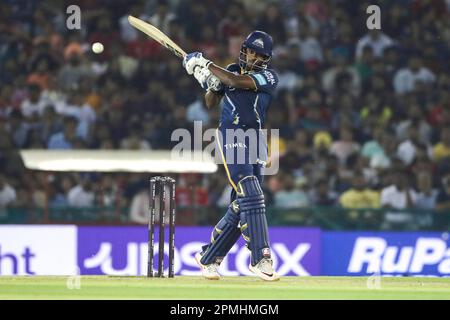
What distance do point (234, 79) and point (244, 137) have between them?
54cm

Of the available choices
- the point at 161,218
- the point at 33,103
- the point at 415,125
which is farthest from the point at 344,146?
the point at 161,218

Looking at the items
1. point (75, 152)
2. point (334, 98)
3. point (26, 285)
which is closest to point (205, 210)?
point (75, 152)

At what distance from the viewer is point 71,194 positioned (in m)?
17.8

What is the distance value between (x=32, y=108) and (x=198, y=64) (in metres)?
8.37

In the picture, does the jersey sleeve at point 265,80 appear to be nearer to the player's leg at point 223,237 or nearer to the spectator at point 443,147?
the player's leg at point 223,237

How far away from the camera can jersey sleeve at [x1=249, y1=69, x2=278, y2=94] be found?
11281 mm

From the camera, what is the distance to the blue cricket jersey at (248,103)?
11.3 meters

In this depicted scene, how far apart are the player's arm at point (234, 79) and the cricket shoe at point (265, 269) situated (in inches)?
63.3

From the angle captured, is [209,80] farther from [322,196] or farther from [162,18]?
[162,18]

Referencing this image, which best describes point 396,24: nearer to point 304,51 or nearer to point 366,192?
point 304,51

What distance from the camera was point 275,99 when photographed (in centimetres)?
1975

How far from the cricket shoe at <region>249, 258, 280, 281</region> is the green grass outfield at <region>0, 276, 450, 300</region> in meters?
0.07

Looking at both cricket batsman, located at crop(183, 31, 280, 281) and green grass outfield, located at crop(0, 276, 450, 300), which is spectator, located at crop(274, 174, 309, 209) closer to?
green grass outfield, located at crop(0, 276, 450, 300)

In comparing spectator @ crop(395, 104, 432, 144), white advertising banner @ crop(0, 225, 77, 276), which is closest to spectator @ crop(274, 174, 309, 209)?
spectator @ crop(395, 104, 432, 144)
